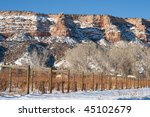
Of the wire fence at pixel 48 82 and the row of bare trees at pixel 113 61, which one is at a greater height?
the row of bare trees at pixel 113 61

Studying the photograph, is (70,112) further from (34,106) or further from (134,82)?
(134,82)

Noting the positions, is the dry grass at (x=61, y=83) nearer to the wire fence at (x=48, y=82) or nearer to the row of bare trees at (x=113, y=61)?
the wire fence at (x=48, y=82)

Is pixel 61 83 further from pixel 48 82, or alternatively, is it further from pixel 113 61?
pixel 113 61

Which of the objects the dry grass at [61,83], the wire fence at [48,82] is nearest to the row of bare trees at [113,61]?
the wire fence at [48,82]

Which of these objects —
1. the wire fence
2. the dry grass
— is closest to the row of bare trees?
the wire fence

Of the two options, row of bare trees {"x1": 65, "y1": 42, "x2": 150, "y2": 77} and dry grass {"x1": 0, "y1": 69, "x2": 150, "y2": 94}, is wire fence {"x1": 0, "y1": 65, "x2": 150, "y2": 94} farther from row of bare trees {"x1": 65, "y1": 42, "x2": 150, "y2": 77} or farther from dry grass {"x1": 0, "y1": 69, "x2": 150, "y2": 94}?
row of bare trees {"x1": 65, "y1": 42, "x2": 150, "y2": 77}

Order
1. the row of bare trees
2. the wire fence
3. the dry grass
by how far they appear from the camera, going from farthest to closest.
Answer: the row of bare trees, the dry grass, the wire fence

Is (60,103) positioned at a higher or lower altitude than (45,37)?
lower

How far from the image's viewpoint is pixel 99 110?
391 inches

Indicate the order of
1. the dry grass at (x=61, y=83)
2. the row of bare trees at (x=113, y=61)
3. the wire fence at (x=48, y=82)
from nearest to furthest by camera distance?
the wire fence at (x=48, y=82), the dry grass at (x=61, y=83), the row of bare trees at (x=113, y=61)

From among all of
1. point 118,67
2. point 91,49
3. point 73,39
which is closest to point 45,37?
point 73,39

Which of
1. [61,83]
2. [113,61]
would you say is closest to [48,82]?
[61,83]

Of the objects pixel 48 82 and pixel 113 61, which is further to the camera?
pixel 113 61

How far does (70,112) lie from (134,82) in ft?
120
